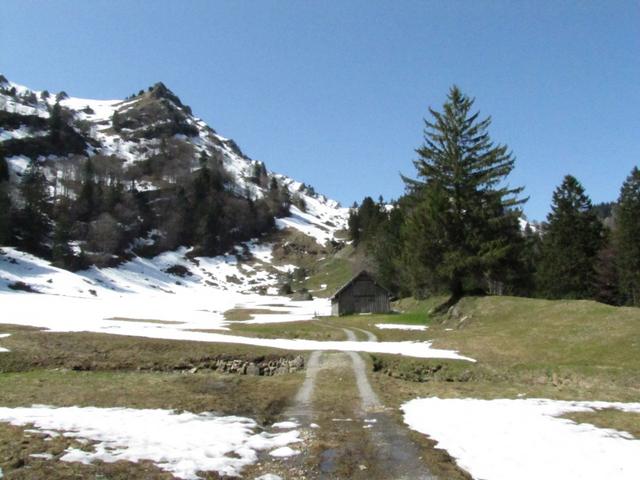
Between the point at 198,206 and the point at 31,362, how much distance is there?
523 feet

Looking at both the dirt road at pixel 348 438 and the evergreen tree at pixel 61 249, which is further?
the evergreen tree at pixel 61 249

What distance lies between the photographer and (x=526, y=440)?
10.5 meters

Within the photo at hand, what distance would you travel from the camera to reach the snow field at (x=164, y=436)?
844 cm

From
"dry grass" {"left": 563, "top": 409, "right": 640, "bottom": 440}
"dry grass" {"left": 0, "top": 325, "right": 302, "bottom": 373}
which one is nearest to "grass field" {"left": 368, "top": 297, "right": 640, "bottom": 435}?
"dry grass" {"left": 563, "top": 409, "right": 640, "bottom": 440}

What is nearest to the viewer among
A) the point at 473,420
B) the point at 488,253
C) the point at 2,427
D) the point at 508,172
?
the point at 2,427

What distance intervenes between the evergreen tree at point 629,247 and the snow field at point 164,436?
55.0 m

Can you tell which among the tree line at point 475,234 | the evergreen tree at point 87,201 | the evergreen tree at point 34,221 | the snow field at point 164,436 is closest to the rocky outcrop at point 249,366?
the snow field at point 164,436

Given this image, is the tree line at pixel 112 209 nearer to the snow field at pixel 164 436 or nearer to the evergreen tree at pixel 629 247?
the snow field at pixel 164 436

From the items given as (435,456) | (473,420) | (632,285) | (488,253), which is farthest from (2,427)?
(632,285)

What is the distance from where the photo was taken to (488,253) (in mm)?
43281

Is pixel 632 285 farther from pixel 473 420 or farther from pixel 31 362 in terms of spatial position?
pixel 31 362

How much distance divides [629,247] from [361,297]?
34135 millimetres

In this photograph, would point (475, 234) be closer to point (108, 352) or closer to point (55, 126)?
point (108, 352)

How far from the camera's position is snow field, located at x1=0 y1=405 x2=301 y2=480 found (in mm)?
8438
